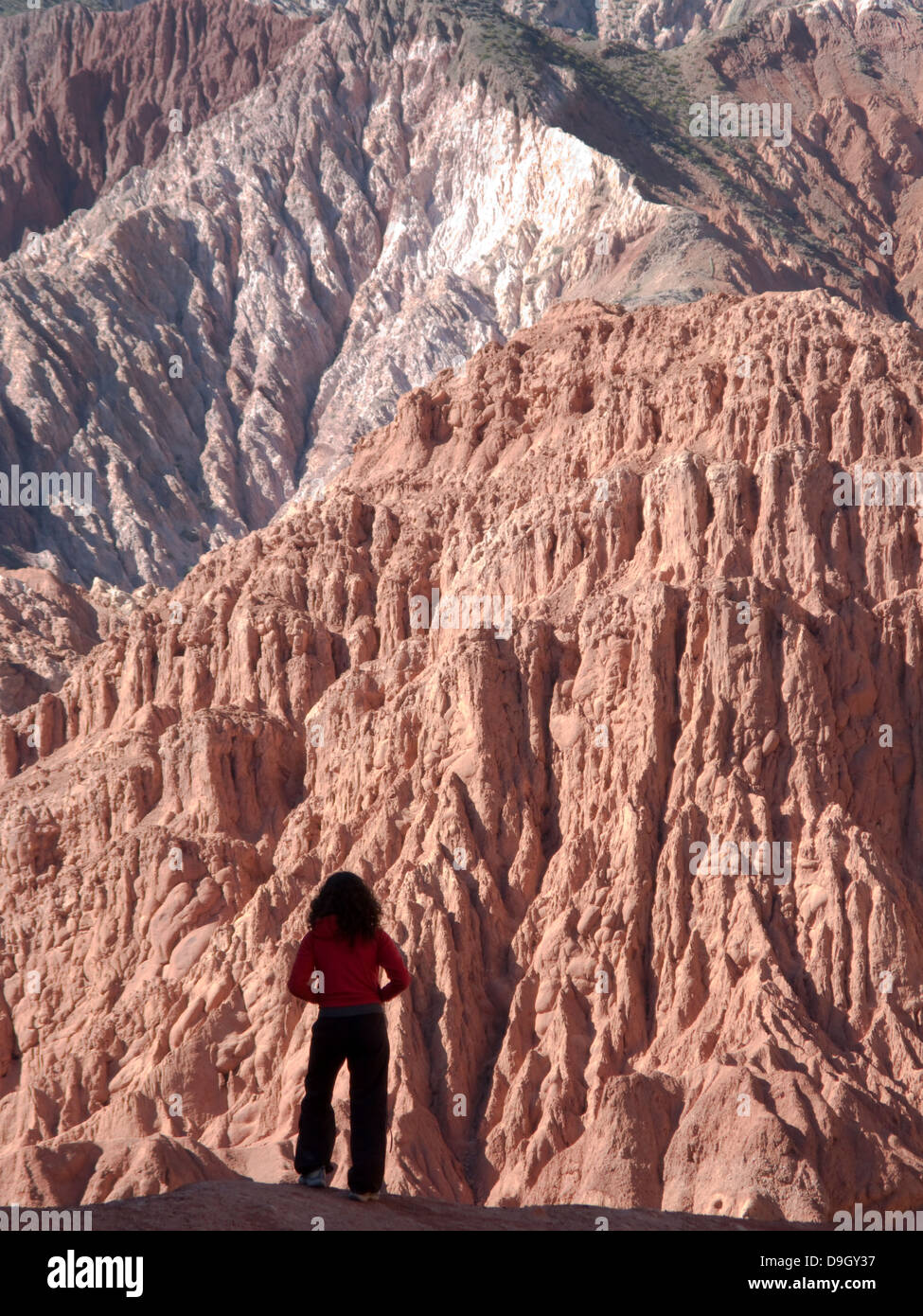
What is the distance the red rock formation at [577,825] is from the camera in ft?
122

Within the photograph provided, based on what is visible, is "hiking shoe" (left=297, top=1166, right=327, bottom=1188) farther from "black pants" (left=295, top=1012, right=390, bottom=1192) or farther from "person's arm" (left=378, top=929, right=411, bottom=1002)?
"person's arm" (left=378, top=929, right=411, bottom=1002)

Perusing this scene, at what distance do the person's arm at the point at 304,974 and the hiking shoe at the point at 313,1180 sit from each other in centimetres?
168

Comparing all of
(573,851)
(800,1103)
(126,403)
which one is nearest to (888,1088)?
(800,1103)

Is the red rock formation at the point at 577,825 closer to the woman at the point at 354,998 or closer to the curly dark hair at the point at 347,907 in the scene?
the woman at the point at 354,998

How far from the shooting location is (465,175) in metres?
136

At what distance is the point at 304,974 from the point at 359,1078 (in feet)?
3.10

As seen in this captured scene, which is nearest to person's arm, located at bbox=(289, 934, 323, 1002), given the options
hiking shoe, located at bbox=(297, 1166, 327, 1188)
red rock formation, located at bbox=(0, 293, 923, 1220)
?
hiking shoe, located at bbox=(297, 1166, 327, 1188)

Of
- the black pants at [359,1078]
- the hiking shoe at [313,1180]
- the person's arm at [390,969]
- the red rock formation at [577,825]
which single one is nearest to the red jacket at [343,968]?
the person's arm at [390,969]

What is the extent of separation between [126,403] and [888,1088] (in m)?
96.4

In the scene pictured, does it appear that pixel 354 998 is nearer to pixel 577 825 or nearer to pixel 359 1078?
pixel 359 1078

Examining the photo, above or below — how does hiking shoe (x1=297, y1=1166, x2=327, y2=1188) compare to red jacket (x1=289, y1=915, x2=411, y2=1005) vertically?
below

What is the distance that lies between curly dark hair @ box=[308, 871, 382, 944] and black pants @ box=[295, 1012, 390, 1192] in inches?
27.3

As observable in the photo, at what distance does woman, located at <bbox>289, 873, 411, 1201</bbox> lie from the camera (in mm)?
Result: 16578

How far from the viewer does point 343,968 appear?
54.5ft
